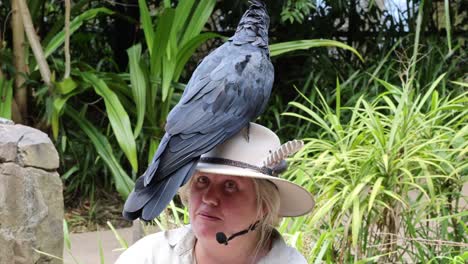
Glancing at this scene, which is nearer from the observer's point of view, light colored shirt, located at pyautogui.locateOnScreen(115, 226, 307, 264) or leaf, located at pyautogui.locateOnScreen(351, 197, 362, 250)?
light colored shirt, located at pyautogui.locateOnScreen(115, 226, 307, 264)

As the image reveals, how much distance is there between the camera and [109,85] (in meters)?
5.05

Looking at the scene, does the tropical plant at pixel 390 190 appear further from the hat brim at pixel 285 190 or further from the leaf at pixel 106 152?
the leaf at pixel 106 152

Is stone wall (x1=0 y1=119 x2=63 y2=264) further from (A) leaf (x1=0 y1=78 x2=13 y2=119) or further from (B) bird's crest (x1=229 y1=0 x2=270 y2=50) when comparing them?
(B) bird's crest (x1=229 y1=0 x2=270 y2=50)

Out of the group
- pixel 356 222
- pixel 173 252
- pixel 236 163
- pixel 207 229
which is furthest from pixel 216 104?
pixel 356 222

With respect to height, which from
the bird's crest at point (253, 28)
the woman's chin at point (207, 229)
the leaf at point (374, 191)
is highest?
the bird's crest at point (253, 28)

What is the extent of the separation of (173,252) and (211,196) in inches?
7.6

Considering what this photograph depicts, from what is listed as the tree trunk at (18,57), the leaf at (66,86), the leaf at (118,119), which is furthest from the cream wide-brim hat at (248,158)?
the tree trunk at (18,57)

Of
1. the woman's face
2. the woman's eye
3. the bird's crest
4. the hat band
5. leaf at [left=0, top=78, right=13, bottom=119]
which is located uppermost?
the bird's crest

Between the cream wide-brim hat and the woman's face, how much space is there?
39 mm

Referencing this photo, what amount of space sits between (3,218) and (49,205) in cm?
21

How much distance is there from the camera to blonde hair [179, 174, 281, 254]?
1.66m

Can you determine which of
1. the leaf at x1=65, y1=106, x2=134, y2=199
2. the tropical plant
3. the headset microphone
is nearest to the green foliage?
the leaf at x1=65, y1=106, x2=134, y2=199

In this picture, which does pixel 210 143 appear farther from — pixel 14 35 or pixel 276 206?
pixel 14 35

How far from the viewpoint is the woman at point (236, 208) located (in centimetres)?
161
